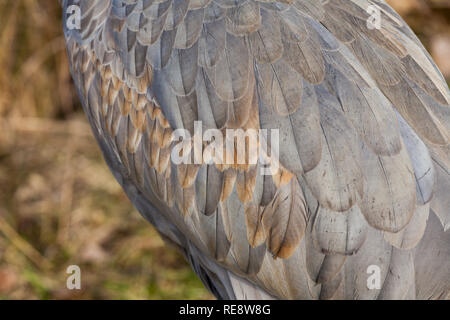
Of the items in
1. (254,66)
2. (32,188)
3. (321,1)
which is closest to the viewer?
(254,66)

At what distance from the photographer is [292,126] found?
2684 mm

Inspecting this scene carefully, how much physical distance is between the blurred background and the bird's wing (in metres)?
1.80

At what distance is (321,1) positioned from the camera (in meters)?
3.09

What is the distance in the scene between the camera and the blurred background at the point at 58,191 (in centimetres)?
479

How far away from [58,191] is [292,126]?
335cm

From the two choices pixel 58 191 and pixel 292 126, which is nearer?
pixel 292 126

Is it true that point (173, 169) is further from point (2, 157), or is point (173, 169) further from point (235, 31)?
point (2, 157)

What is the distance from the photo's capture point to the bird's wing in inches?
102

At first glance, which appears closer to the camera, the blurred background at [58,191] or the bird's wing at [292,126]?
the bird's wing at [292,126]

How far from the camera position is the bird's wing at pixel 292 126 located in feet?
8.50

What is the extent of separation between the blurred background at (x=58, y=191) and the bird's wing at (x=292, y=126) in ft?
5.91

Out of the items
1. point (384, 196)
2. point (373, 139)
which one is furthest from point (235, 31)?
point (384, 196)

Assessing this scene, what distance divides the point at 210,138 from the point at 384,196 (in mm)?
722

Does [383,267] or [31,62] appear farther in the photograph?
[31,62]
